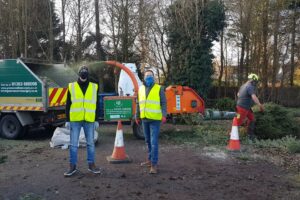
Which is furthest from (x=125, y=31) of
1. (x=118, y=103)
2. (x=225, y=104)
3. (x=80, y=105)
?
(x=80, y=105)

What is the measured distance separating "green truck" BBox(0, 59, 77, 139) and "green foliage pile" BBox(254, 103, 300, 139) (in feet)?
18.4

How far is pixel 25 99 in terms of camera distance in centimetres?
1011

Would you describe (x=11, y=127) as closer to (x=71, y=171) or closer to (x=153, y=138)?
(x=71, y=171)

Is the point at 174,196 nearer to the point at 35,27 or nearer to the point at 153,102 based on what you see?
the point at 153,102

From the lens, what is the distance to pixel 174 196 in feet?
16.9

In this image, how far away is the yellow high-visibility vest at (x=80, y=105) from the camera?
6.18 m

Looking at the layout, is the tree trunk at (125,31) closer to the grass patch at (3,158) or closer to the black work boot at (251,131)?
the black work boot at (251,131)

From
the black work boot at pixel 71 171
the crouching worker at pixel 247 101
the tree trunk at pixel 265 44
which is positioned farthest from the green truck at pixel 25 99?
the tree trunk at pixel 265 44

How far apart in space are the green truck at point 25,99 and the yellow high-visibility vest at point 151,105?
445 centimetres

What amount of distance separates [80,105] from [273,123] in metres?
6.07

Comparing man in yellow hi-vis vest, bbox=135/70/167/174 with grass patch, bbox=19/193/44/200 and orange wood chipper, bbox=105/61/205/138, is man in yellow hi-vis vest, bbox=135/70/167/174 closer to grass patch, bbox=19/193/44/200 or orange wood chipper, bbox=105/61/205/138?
grass patch, bbox=19/193/44/200

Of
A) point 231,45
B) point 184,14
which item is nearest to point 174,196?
point 184,14

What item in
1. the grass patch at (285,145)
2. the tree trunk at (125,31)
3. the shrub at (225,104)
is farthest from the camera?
the tree trunk at (125,31)

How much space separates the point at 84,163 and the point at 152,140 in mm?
1591
